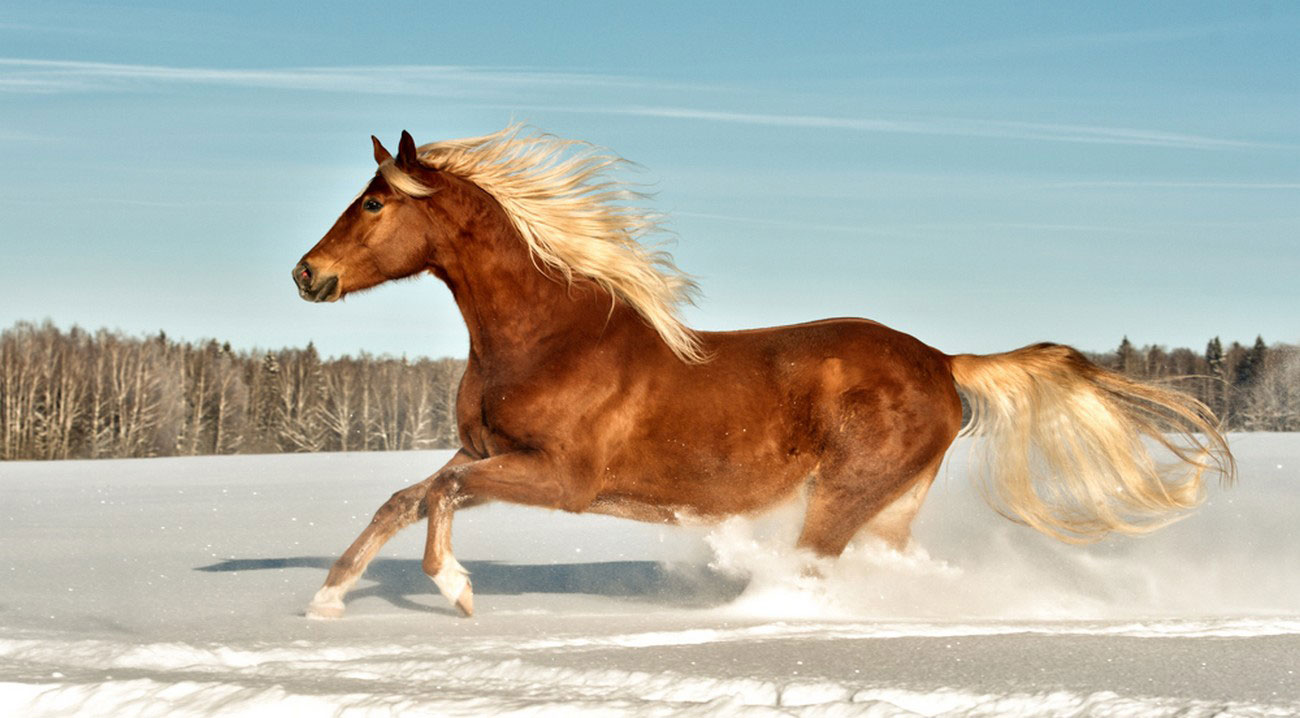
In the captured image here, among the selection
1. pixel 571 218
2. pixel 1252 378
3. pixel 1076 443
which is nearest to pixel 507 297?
pixel 571 218

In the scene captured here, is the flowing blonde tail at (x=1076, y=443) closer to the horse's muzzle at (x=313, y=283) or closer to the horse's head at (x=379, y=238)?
the horse's head at (x=379, y=238)

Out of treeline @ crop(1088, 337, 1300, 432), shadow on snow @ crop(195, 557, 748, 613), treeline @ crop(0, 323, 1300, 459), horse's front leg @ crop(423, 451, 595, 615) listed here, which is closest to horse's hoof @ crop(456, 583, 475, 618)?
horse's front leg @ crop(423, 451, 595, 615)

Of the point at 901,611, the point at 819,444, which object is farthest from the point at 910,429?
the point at 901,611

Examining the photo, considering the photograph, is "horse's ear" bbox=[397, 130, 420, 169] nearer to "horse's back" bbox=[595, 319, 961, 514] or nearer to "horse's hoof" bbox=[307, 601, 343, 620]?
"horse's back" bbox=[595, 319, 961, 514]

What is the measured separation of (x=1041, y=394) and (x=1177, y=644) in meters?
2.27

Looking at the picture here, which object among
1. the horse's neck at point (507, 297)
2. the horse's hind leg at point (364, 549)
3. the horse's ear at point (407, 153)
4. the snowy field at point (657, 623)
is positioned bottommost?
the snowy field at point (657, 623)

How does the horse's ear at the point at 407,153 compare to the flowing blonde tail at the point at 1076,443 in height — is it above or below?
above

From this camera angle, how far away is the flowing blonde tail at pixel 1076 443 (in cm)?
698

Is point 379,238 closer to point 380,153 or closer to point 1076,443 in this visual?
point 380,153

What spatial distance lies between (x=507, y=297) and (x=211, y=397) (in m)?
41.9

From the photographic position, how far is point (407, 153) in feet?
21.2

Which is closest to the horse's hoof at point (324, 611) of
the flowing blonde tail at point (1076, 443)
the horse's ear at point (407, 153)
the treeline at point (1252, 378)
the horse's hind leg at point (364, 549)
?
the horse's hind leg at point (364, 549)

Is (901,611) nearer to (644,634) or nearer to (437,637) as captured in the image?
(644,634)

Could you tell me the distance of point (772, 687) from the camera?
4.10 meters
